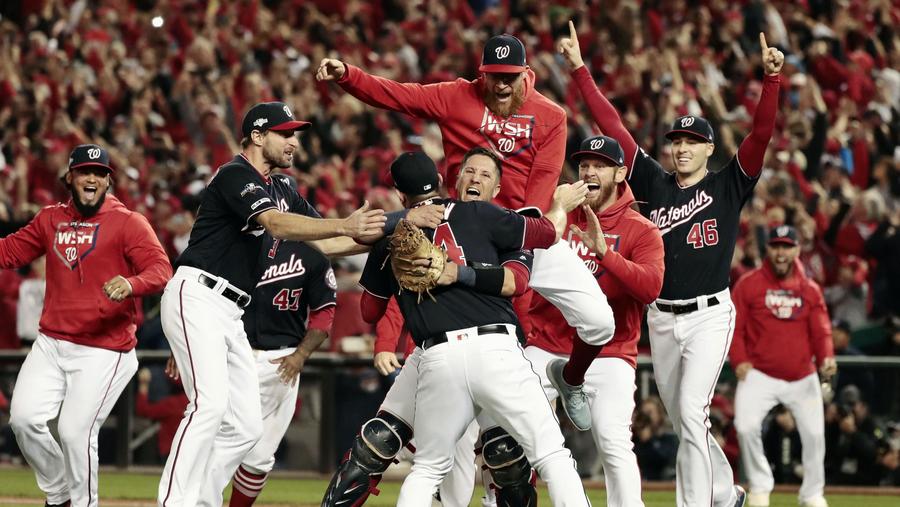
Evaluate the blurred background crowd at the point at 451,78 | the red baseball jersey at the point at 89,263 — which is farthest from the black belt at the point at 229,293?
the blurred background crowd at the point at 451,78

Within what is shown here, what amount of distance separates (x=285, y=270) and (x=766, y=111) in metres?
3.06

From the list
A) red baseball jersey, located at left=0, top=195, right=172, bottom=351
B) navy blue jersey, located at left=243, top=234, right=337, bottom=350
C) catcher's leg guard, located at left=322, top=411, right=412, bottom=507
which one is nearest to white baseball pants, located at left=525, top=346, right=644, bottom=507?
catcher's leg guard, located at left=322, top=411, right=412, bottom=507

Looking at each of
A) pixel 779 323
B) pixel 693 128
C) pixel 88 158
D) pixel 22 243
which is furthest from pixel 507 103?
pixel 779 323

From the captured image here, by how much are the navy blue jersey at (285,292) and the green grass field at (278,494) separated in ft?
6.98

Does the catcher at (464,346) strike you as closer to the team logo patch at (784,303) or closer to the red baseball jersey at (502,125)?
the red baseball jersey at (502,125)

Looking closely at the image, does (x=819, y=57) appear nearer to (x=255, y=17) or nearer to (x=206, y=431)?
(x=255, y=17)

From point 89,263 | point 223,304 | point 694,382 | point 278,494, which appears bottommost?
point 278,494

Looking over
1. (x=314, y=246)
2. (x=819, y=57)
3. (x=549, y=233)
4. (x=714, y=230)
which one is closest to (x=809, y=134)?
(x=819, y=57)

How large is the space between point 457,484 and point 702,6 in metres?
12.1

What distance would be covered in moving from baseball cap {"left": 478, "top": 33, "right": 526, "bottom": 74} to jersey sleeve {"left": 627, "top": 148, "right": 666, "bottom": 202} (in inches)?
51.3

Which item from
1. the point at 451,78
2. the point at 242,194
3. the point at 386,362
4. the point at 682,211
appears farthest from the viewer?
the point at 451,78

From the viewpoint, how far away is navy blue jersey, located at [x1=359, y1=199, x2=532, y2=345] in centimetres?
649

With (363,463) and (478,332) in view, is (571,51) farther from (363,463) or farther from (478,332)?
(363,463)

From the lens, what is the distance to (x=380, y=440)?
6.87 meters
